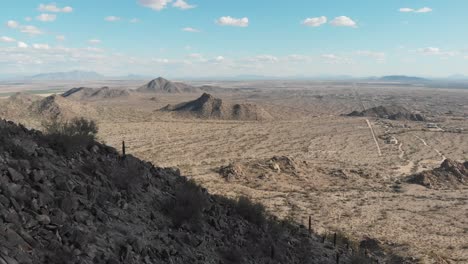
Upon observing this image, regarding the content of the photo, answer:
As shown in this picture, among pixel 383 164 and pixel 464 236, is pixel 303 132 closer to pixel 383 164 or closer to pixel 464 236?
pixel 383 164

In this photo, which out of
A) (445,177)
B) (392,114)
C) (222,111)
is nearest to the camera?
(445,177)

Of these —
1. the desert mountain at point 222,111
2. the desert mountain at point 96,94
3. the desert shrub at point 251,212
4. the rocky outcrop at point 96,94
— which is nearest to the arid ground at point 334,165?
the desert mountain at point 222,111

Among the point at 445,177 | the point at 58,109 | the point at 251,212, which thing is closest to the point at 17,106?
the point at 58,109

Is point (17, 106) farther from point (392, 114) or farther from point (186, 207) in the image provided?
point (186, 207)

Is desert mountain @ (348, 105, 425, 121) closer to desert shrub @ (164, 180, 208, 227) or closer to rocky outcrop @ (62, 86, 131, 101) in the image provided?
desert shrub @ (164, 180, 208, 227)

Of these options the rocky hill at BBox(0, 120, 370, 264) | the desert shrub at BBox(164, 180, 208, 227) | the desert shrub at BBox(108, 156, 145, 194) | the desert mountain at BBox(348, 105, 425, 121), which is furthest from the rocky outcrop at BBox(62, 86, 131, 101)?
the desert shrub at BBox(164, 180, 208, 227)

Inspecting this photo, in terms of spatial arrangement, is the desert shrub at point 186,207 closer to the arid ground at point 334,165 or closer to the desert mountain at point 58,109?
the arid ground at point 334,165

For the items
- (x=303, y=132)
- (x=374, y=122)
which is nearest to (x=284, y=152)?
(x=303, y=132)
